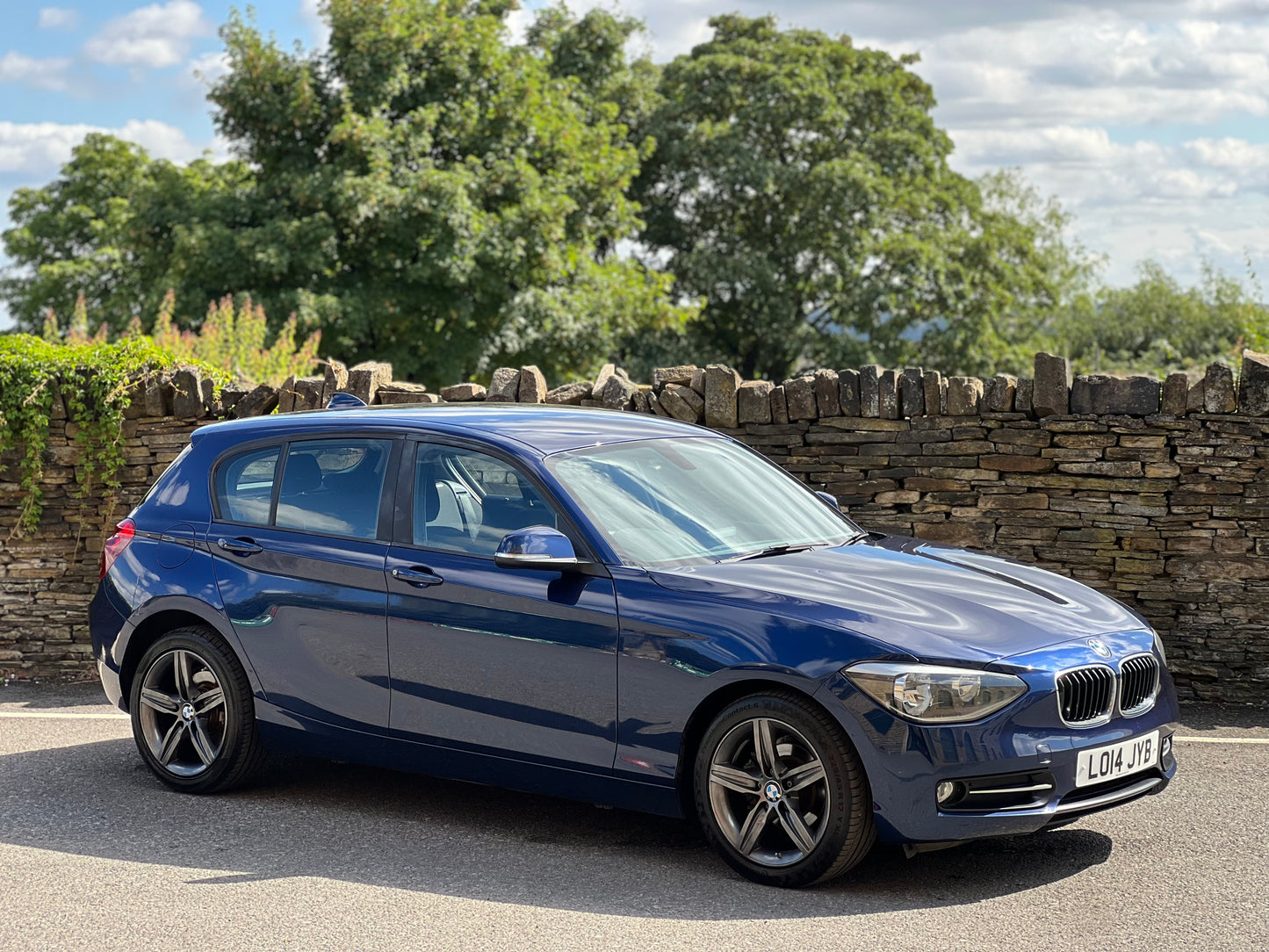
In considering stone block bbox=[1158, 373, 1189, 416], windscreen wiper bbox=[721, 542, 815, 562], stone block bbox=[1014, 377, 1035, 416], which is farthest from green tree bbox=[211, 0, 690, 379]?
windscreen wiper bbox=[721, 542, 815, 562]

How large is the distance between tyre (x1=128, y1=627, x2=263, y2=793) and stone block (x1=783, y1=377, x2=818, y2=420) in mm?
4037

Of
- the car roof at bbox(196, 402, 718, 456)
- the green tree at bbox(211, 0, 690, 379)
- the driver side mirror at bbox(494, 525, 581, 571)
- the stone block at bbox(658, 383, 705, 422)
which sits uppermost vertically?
the green tree at bbox(211, 0, 690, 379)

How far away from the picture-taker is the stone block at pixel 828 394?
8.88 m

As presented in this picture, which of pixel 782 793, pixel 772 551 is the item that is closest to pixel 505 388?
pixel 772 551

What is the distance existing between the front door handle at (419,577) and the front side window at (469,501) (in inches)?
4.7

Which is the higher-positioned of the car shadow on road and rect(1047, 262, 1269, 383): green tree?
rect(1047, 262, 1269, 383): green tree

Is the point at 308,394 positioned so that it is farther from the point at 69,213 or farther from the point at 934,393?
the point at 69,213

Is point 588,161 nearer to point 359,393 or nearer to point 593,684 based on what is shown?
point 359,393

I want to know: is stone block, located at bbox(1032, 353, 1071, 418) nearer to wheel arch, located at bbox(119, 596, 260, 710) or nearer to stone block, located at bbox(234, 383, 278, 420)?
wheel arch, located at bbox(119, 596, 260, 710)

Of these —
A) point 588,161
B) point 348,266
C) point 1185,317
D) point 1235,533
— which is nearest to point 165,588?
point 1235,533

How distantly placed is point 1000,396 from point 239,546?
4.62m

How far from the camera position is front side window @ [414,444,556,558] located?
5656mm

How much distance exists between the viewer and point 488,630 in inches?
217

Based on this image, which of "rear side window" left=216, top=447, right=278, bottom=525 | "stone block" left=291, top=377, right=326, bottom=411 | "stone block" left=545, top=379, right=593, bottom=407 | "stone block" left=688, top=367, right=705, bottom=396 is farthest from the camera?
"stone block" left=291, top=377, right=326, bottom=411
